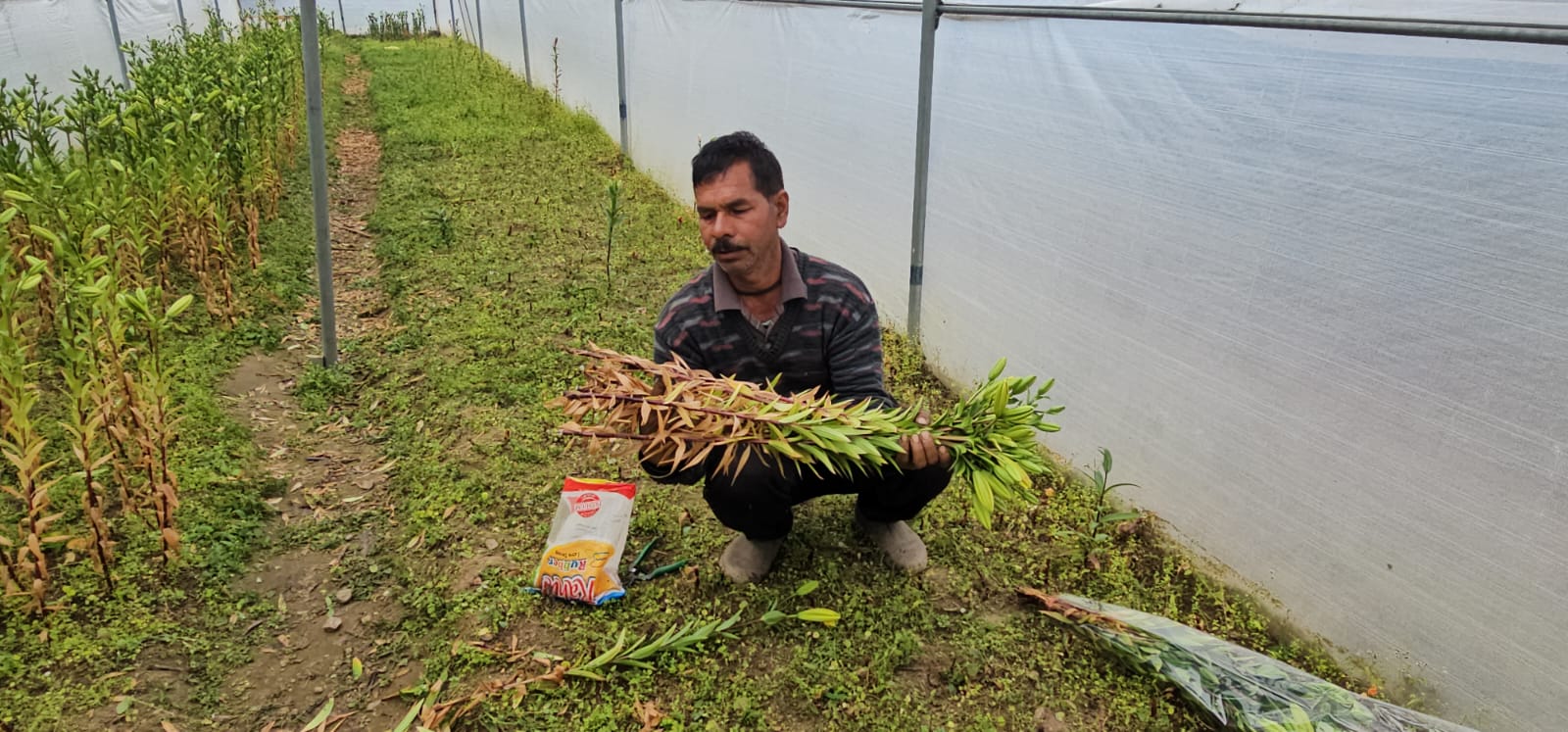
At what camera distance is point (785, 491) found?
245cm

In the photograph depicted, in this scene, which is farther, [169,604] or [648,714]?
[169,604]

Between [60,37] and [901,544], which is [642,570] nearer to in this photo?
[901,544]

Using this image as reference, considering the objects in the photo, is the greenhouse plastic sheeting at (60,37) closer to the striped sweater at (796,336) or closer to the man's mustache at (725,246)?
the striped sweater at (796,336)

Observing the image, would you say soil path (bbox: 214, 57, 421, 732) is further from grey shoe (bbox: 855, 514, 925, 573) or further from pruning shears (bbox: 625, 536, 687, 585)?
grey shoe (bbox: 855, 514, 925, 573)

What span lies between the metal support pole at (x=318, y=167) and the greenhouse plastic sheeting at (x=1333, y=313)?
10.1 ft

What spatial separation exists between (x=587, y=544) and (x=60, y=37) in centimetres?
789

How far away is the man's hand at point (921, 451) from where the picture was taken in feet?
7.11

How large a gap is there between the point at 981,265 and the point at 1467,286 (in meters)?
1.93

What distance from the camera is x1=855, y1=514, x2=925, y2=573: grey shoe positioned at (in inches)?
108

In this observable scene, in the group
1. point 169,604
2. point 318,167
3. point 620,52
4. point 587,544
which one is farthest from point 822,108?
point 620,52

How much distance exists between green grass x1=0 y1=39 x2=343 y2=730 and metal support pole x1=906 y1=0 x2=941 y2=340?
291 cm

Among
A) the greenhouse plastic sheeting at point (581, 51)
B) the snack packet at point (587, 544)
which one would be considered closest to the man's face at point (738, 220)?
the snack packet at point (587, 544)

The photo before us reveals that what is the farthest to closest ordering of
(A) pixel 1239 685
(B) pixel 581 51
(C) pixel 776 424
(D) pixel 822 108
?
(B) pixel 581 51 → (D) pixel 822 108 → (A) pixel 1239 685 → (C) pixel 776 424

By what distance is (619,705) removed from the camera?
88.3 inches
